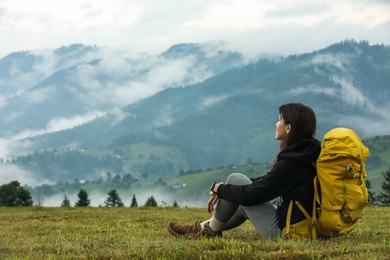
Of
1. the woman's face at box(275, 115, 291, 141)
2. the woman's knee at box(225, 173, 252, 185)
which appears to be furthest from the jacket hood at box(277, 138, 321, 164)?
the woman's knee at box(225, 173, 252, 185)

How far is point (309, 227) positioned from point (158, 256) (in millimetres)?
3014

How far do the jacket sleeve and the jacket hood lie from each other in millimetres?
148

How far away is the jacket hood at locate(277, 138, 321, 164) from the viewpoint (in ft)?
32.4

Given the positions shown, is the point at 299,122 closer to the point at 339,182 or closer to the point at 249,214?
the point at 339,182

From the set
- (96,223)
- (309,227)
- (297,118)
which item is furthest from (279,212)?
(96,223)

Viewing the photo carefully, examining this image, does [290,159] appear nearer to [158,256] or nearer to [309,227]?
[309,227]

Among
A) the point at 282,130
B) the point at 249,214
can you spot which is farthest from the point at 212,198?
the point at 282,130

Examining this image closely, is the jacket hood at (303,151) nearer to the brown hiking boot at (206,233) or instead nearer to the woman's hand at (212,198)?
the woman's hand at (212,198)

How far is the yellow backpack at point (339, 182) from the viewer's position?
933cm

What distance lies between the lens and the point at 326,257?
823 centimetres

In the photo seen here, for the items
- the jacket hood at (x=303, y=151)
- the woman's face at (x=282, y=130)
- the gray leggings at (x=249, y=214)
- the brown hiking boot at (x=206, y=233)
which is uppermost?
the woman's face at (x=282, y=130)

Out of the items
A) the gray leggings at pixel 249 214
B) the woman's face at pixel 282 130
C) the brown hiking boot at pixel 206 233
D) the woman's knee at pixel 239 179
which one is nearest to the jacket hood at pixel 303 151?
the woman's face at pixel 282 130

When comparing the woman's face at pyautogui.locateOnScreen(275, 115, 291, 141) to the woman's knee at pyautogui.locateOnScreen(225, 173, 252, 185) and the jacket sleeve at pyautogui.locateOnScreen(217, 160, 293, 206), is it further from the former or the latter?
the woman's knee at pyautogui.locateOnScreen(225, 173, 252, 185)

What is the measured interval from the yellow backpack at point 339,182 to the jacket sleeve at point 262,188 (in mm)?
548
